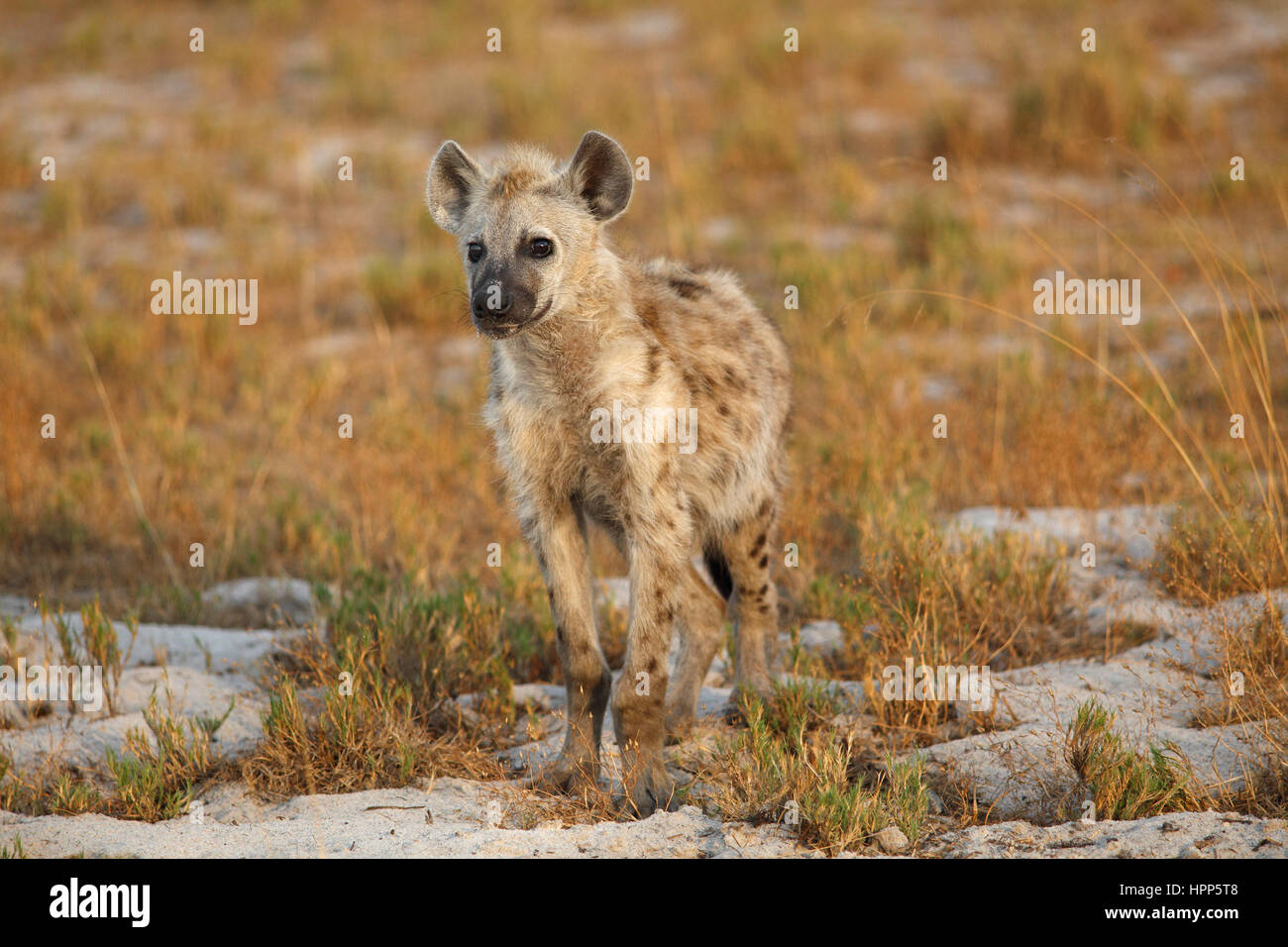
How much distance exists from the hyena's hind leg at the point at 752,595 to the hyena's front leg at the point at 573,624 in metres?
0.84

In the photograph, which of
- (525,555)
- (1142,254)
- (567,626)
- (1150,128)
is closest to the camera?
(567,626)

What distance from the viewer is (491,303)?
429 centimetres

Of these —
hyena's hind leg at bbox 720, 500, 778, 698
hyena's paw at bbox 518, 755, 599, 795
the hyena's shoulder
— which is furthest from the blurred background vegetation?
hyena's paw at bbox 518, 755, 599, 795

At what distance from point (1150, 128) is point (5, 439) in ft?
31.8

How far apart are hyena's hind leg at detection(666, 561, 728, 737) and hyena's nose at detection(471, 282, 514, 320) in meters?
1.53

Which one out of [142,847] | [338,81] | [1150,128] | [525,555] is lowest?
[142,847]

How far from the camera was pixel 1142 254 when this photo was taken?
10.1 metres

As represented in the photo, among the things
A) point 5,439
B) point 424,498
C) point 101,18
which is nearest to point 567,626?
point 424,498

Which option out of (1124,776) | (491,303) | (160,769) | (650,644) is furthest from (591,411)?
(1124,776)

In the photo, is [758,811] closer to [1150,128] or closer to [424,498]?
[424,498]

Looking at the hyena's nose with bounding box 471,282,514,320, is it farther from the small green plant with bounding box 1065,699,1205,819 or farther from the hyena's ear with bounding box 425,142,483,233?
the small green plant with bounding box 1065,699,1205,819

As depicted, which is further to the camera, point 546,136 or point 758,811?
point 546,136

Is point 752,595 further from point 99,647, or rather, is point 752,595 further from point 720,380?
point 99,647

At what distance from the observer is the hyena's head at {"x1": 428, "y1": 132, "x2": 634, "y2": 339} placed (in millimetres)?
4398
